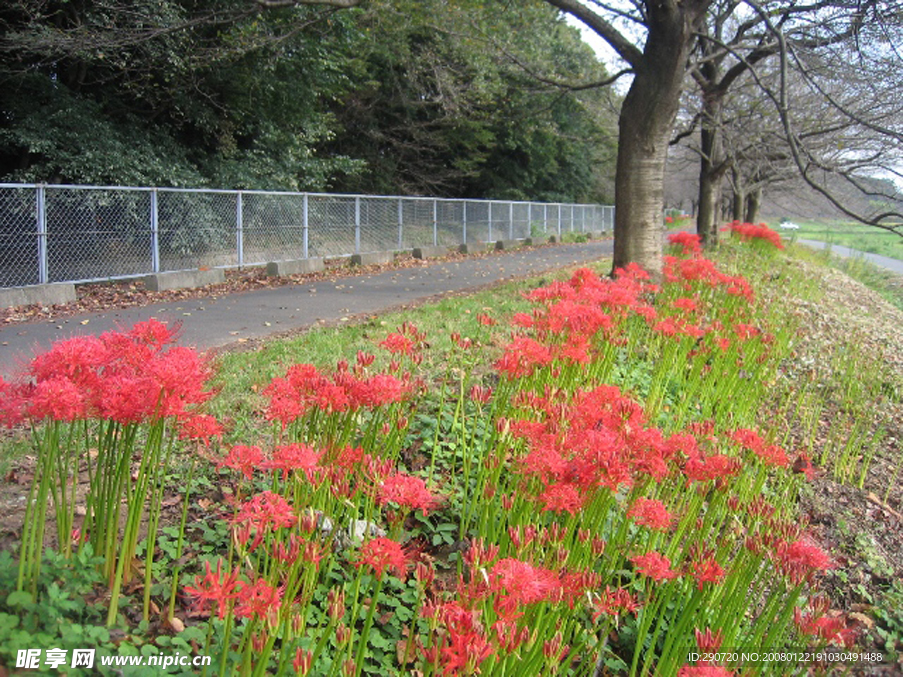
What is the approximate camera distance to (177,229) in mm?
11273

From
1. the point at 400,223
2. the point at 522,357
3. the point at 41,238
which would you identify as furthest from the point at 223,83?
the point at 522,357

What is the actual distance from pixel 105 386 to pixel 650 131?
8.46 meters

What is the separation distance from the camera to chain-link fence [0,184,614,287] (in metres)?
9.21

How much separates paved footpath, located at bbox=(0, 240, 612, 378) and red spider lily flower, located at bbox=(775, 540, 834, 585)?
335 cm

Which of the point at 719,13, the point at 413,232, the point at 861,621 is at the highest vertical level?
the point at 719,13

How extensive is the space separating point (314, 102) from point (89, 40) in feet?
26.3

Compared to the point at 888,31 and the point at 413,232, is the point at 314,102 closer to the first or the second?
the point at 413,232

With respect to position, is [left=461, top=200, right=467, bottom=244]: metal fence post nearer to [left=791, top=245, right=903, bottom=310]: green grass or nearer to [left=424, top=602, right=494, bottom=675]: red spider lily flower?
[left=791, top=245, right=903, bottom=310]: green grass

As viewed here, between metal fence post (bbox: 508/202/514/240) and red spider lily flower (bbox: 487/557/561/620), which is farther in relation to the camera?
metal fence post (bbox: 508/202/514/240)

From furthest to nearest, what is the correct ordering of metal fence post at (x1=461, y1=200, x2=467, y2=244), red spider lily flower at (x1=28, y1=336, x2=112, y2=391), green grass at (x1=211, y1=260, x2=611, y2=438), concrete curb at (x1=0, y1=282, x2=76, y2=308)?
metal fence post at (x1=461, y1=200, x2=467, y2=244)
concrete curb at (x1=0, y1=282, x2=76, y2=308)
green grass at (x1=211, y1=260, x2=611, y2=438)
red spider lily flower at (x1=28, y1=336, x2=112, y2=391)

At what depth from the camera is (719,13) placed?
13930mm

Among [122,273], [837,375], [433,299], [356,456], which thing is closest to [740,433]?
[356,456]

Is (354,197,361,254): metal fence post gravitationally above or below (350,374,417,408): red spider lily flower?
above

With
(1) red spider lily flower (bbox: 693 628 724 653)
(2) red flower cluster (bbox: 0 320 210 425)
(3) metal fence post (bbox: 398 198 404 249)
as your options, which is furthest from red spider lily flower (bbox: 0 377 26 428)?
(3) metal fence post (bbox: 398 198 404 249)
